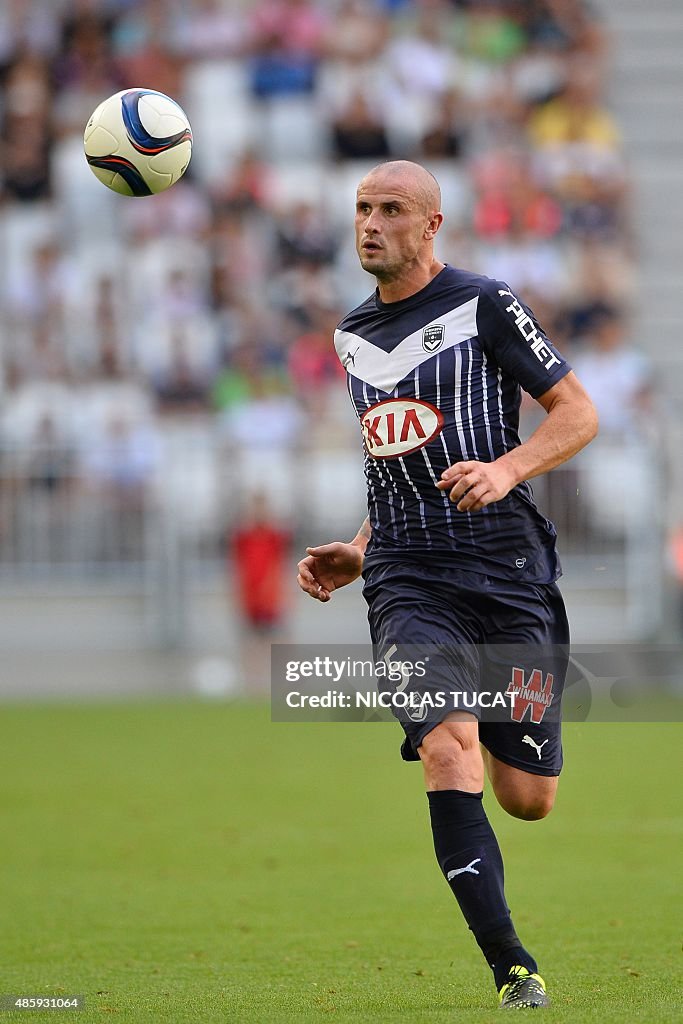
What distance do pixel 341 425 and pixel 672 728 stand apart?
16.4ft

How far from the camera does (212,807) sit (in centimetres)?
1031

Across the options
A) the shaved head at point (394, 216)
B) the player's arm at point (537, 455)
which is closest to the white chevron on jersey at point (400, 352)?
the shaved head at point (394, 216)

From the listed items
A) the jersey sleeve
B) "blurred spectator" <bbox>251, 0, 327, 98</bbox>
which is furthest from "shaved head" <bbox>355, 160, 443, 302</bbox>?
"blurred spectator" <bbox>251, 0, 327, 98</bbox>

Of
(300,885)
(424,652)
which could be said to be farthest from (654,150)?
(424,652)

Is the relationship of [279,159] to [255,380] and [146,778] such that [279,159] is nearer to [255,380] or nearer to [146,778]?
[255,380]

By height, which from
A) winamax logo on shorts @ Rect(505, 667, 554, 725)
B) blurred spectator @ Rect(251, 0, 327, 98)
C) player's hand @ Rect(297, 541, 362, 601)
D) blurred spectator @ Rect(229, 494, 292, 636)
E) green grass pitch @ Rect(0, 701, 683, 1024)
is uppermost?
blurred spectator @ Rect(251, 0, 327, 98)

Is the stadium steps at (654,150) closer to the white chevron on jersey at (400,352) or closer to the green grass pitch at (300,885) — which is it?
the green grass pitch at (300,885)

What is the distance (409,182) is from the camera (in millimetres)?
5590

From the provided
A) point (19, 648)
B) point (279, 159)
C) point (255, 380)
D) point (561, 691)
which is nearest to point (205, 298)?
point (255, 380)

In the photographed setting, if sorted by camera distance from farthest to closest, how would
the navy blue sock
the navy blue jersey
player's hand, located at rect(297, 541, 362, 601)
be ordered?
player's hand, located at rect(297, 541, 362, 601)
the navy blue jersey
the navy blue sock

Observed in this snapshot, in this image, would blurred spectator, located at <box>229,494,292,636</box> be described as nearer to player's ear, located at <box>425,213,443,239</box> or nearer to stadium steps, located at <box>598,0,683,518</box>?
stadium steps, located at <box>598,0,683,518</box>

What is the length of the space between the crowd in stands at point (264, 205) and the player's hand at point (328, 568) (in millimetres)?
11352

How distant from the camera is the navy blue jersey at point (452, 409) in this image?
219 inches

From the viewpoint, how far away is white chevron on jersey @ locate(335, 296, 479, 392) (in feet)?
18.3
